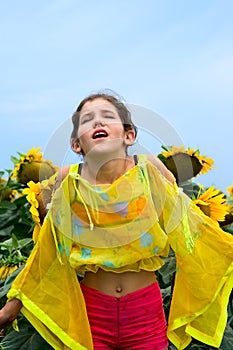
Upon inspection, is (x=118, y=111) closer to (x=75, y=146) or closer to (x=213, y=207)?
(x=75, y=146)

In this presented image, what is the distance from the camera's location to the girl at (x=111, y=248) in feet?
5.47

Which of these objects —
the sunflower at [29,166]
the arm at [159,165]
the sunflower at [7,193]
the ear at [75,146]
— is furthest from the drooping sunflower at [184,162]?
the sunflower at [7,193]

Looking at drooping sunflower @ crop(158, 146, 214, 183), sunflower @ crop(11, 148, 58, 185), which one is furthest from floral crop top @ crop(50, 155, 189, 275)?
sunflower @ crop(11, 148, 58, 185)

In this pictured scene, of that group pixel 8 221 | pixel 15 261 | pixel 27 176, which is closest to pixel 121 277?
pixel 15 261

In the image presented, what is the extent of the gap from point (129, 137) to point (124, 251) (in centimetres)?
24

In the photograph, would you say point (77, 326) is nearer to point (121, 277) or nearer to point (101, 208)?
point (121, 277)

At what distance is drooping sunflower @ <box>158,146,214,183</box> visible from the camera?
1.99m

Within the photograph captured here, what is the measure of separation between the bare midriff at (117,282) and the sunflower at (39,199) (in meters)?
0.25

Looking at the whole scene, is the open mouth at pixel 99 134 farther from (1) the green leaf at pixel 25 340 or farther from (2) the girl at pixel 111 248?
(1) the green leaf at pixel 25 340

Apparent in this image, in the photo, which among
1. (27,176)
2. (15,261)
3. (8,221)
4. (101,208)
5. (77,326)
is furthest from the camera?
(8,221)

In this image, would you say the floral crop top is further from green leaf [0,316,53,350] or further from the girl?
green leaf [0,316,53,350]

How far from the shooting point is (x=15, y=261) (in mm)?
2107

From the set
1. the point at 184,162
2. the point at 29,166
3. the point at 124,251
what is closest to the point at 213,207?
the point at 184,162

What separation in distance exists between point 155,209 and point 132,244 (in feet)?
0.34
